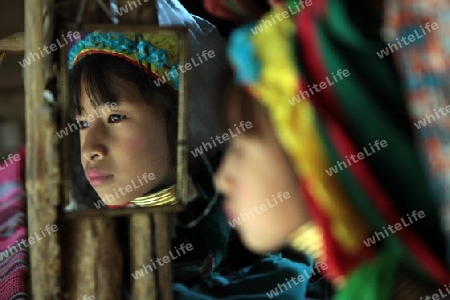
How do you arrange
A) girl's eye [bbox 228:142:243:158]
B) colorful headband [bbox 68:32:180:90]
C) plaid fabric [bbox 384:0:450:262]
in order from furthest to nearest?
colorful headband [bbox 68:32:180:90] → girl's eye [bbox 228:142:243:158] → plaid fabric [bbox 384:0:450:262]

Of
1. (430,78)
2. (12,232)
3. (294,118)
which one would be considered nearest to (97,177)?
(12,232)

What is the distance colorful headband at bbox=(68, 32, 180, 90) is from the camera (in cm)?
87

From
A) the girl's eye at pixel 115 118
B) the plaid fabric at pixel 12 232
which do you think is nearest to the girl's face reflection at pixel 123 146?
the girl's eye at pixel 115 118

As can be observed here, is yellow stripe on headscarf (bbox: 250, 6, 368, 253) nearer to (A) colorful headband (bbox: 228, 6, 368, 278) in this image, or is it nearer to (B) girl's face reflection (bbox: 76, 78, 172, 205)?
(A) colorful headband (bbox: 228, 6, 368, 278)

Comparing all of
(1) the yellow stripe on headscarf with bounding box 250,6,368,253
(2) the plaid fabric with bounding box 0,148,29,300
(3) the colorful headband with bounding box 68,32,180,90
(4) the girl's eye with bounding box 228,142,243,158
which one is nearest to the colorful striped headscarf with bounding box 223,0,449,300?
(1) the yellow stripe on headscarf with bounding box 250,6,368,253

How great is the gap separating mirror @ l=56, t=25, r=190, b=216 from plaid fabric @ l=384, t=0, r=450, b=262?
464 mm

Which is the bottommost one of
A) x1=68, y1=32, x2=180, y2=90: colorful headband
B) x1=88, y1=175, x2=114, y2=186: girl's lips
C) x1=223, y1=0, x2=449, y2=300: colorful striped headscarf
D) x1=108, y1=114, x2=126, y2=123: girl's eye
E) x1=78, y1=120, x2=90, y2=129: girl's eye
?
x1=223, y1=0, x2=449, y2=300: colorful striped headscarf

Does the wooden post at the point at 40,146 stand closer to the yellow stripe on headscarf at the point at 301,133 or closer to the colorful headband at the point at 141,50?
the colorful headband at the point at 141,50

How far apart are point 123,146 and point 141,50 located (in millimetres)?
150

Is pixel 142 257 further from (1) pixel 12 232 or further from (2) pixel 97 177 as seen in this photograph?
(1) pixel 12 232

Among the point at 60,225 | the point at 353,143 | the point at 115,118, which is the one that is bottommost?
the point at 353,143

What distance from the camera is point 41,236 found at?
92 cm

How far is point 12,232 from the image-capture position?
1.09 metres

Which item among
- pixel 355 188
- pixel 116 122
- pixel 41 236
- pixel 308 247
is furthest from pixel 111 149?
pixel 355 188
